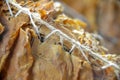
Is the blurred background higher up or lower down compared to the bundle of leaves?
lower down

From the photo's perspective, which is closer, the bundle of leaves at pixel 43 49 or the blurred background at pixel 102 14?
the bundle of leaves at pixel 43 49

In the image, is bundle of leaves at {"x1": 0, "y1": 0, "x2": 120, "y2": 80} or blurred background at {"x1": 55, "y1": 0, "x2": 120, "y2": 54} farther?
blurred background at {"x1": 55, "y1": 0, "x2": 120, "y2": 54}

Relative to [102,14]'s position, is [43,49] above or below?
above

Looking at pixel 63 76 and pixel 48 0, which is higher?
pixel 48 0

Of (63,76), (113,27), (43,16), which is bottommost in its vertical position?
(113,27)

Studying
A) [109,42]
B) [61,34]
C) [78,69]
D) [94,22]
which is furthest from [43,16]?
[94,22]

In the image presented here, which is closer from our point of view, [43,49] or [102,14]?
[43,49]

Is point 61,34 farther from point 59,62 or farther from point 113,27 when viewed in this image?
point 113,27

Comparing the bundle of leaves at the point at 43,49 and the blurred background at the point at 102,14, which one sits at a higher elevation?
the bundle of leaves at the point at 43,49
